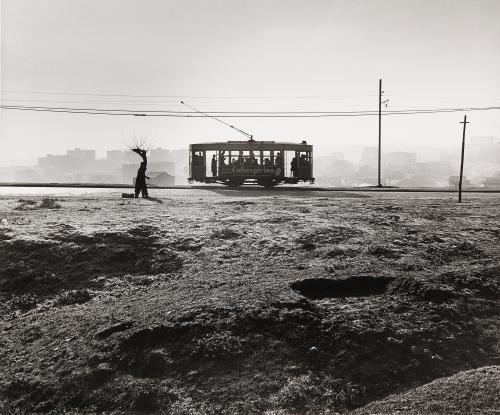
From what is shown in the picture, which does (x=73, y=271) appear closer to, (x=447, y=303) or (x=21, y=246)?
(x=21, y=246)

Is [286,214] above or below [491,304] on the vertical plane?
above

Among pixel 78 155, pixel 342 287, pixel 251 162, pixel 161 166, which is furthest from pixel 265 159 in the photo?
pixel 78 155

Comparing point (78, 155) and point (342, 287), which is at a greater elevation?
point (78, 155)

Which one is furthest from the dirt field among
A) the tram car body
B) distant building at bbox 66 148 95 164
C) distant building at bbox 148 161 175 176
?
distant building at bbox 66 148 95 164

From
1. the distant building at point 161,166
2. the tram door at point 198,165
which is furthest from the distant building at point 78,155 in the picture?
the tram door at point 198,165

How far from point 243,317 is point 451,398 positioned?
1.97 m

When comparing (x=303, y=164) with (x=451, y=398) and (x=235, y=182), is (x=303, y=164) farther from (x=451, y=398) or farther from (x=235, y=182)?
(x=451, y=398)

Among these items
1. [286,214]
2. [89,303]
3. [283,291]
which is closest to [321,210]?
[286,214]

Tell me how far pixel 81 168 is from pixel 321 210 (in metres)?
195

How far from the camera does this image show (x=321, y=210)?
31.2 feet

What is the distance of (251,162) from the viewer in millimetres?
25406

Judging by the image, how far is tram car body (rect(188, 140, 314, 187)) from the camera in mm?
25406

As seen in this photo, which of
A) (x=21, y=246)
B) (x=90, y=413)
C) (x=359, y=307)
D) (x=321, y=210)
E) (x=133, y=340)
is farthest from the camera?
(x=321, y=210)

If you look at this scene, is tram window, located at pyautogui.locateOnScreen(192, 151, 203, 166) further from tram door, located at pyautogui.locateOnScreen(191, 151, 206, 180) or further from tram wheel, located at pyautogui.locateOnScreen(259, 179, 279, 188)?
tram wheel, located at pyautogui.locateOnScreen(259, 179, 279, 188)
